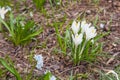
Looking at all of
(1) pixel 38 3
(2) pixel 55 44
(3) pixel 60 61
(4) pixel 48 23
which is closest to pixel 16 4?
(1) pixel 38 3

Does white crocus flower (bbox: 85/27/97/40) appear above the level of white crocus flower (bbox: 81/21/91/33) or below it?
below

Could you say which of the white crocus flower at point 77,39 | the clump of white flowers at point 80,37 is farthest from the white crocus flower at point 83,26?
the white crocus flower at point 77,39

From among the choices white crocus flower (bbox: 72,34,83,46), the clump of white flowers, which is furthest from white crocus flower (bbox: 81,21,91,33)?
white crocus flower (bbox: 72,34,83,46)

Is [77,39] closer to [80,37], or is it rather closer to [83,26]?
[80,37]

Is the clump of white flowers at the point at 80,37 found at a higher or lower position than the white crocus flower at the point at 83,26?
lower

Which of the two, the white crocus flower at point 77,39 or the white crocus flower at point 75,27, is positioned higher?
the white crocus flower at point 75,27

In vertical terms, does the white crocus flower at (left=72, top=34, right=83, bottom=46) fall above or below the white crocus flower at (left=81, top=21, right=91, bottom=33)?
below

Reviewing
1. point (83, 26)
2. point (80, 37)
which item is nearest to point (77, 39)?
point (80, 37)

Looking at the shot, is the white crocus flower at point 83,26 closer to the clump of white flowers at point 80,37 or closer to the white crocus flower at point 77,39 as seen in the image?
the clump of white flowers at point 80,37

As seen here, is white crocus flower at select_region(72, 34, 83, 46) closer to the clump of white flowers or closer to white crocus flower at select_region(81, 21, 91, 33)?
the clump of white flowers

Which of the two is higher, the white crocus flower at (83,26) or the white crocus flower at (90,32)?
the white crocus flower at (83,26)
